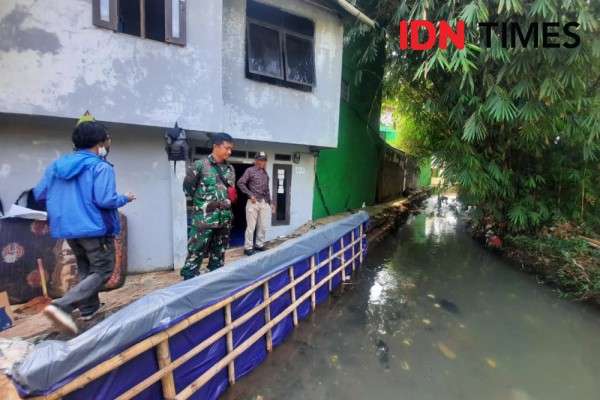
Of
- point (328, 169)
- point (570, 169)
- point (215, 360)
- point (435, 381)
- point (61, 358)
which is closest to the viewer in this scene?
point (61, 358)

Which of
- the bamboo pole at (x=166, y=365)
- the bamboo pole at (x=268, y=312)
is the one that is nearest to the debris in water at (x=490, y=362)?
the bamboo pole at (x=268, y=312)

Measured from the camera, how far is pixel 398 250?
26.9ft

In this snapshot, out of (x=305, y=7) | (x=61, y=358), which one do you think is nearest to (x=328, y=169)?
(x=305, y=7)

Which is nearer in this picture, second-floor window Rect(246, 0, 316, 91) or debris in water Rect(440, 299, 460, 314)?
debris in water Rect(440, 299, 460, 314)

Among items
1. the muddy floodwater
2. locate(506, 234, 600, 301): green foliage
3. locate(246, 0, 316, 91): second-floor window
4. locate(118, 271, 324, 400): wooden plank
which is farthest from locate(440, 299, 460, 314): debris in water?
locate(246, 0, 316, 91): second-floor window

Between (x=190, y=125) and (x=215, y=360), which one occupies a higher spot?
(x=190, y=125)

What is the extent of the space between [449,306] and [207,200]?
4205 millimetres

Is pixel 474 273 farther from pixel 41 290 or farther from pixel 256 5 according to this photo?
pixel 41 290

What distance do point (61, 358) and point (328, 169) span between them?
7724 millimetres

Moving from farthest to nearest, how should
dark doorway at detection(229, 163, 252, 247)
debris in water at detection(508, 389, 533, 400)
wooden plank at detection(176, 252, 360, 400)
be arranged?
dark doorway at detection(229, 163, 252, 247), debris in water at detection(508, 389, 533, 400), wooden plank at detection(176, 252, 360, 400)

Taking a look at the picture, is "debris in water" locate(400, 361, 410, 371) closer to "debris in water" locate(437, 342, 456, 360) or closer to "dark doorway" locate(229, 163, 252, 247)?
"debris in water" locate(437, 342, 456, 360)

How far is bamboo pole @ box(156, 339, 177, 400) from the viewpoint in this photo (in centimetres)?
206

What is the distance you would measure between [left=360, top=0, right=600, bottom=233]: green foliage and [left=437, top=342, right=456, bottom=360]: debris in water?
151 inches

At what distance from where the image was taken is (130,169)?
15.8ft
